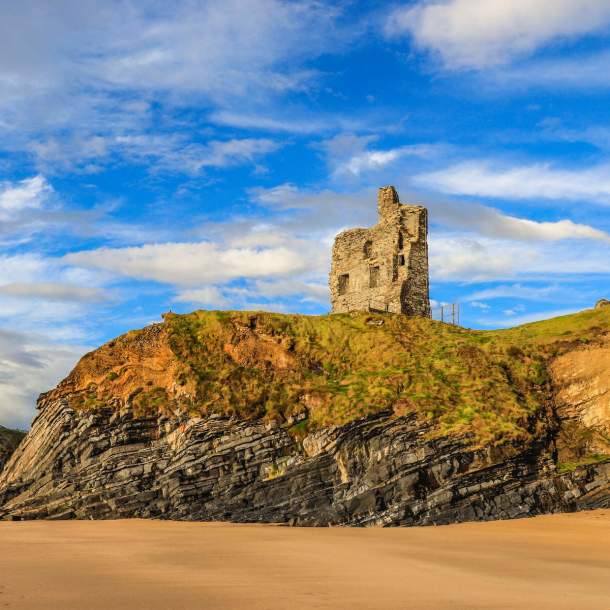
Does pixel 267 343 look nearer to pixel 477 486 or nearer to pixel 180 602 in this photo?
pixel 477 486

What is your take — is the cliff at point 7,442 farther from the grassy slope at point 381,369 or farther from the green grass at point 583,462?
the green grass at point 583,462

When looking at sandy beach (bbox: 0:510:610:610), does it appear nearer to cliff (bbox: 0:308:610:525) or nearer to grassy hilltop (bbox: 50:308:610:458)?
cliff (bbox: 0:308:610:525)

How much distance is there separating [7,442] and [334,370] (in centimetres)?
2516

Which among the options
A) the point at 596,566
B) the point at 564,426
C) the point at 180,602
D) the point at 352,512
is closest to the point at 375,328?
the point at 564,426

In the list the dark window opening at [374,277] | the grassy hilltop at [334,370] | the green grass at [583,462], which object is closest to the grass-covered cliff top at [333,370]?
the grassy hilltop at [334,370]

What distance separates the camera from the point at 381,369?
3406cm

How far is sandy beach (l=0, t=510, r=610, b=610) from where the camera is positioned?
33.9 ft

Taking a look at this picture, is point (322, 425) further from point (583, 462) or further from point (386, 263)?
point (386, 263)

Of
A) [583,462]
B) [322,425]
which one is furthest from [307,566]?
[583,462]

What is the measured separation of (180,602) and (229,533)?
12394mm

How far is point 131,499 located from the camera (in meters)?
28.5

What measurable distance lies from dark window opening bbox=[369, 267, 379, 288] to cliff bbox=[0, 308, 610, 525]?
10.3 m

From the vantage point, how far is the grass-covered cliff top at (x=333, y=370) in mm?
30562

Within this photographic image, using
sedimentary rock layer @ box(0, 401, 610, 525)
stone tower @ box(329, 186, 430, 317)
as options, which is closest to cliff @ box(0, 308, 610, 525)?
sedimentary rock layer @ box(0, 401, 610, 525)
